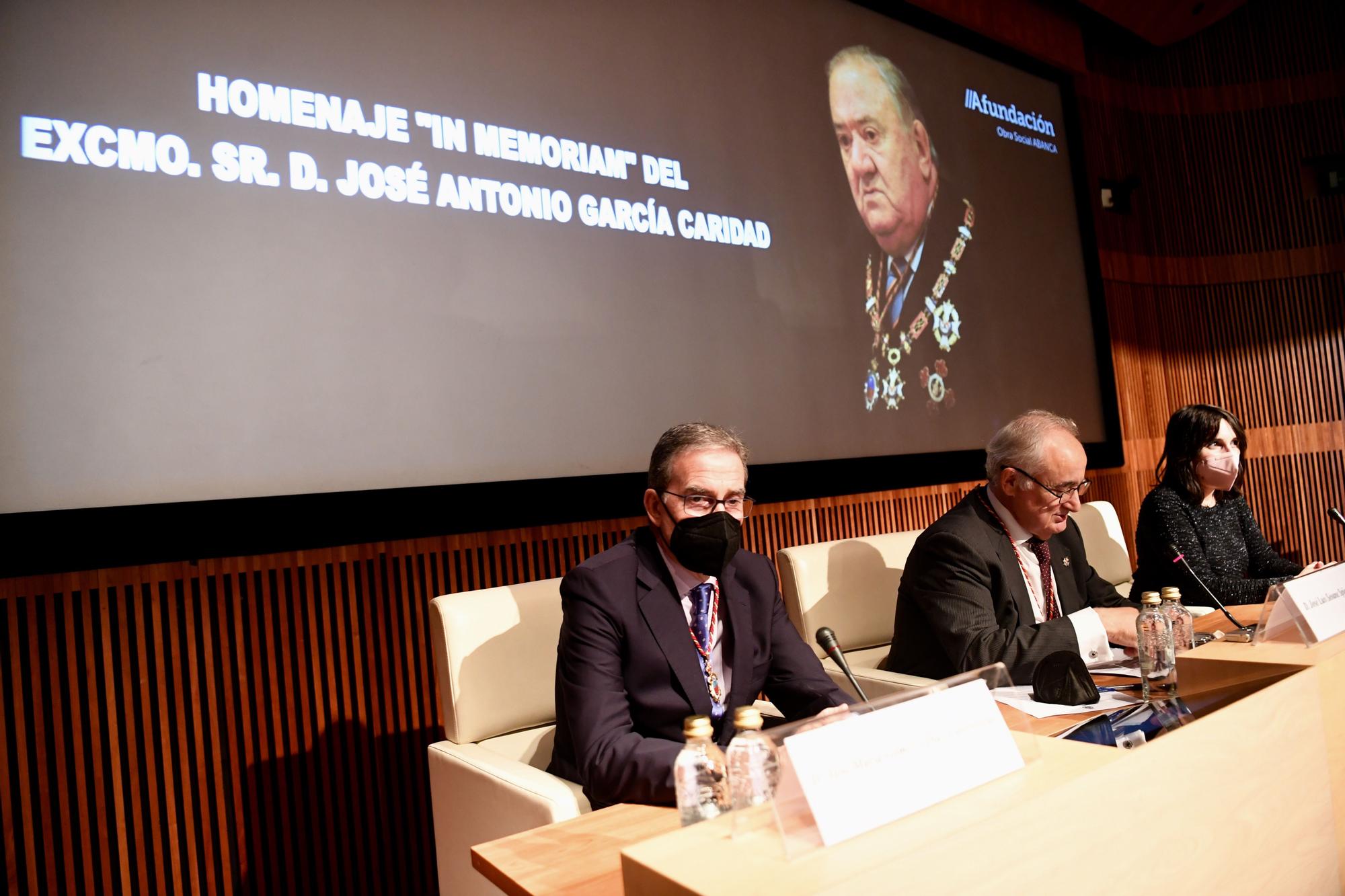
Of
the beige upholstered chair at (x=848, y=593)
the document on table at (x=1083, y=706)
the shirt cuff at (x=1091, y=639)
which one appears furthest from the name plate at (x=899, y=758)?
the beige upholstered chair at (x=848, y=593)

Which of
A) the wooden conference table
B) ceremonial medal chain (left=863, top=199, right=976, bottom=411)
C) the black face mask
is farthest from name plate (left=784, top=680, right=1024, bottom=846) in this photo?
ceremonial medal chain (left=863, top=199, right=976, bottom=411)

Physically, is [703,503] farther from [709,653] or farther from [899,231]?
[899,231]

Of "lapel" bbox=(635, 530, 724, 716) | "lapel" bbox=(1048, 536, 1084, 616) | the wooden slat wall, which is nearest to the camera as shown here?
"lapel" bbox=(635, 530, 724, 716)

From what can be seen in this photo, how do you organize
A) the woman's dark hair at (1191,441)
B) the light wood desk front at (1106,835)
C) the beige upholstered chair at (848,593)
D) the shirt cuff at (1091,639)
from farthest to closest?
the woman's dark hair at (1191,441), the beige upholstered chair at (848,593), the shirt cuff at (1091,639), the light wood desk front at (1106,835)

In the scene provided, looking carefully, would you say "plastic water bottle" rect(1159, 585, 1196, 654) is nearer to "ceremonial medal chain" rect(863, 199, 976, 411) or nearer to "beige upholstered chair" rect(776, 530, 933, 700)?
"beige upholstered chair" rect(776, 530, 933, 700)

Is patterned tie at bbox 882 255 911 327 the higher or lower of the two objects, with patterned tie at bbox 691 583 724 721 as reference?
higher

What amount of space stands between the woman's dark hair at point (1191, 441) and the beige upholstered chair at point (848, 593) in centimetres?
113

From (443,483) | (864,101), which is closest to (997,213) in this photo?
(864,101)

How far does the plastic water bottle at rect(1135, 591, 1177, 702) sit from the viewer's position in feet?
6.48

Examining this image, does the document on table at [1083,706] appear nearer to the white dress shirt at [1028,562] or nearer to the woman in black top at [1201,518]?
the white dress shirt at [1028,562]

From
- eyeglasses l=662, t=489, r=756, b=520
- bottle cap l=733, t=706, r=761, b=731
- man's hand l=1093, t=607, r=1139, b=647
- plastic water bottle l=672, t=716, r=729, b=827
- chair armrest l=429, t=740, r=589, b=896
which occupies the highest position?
eyeglasses l=662, t=489, r=756, b=520

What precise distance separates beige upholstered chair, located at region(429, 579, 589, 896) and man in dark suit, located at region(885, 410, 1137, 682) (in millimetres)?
986

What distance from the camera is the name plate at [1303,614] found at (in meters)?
1.64

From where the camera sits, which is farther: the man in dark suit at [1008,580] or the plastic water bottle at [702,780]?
the man in dark suit at [1008,580]
